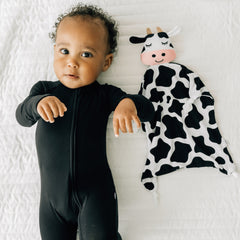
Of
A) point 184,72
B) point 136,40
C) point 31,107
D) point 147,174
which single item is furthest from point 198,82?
point 31,107

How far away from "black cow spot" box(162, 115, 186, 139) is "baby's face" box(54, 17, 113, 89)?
→ 1.01ft

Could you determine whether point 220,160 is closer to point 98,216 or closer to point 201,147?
point 201,147

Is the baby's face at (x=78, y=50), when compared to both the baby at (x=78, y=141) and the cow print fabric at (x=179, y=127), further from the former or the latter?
the cow print fabric at (x=179, y=127)

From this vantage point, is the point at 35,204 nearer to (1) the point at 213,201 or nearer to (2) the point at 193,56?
(1) the point at 213,201

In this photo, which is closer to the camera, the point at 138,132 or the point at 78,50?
the point at 78,50

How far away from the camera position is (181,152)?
3.27 feet

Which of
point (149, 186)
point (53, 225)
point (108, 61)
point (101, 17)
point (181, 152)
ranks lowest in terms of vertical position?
point (53, 225)

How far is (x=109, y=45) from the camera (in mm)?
1006

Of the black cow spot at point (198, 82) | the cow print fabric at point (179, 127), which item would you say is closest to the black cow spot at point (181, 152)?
the cow print fabric at point (179, 127)

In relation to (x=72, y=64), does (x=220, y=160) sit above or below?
below

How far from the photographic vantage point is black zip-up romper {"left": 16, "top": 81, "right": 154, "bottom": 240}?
2.88 ft

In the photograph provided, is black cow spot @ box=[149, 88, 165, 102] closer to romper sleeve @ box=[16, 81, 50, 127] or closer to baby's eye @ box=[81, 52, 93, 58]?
baby's eye @ box=[81, 52, 93, 58]

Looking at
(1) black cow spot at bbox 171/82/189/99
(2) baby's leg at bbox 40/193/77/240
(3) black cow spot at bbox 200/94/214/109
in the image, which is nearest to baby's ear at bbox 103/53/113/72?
(1) black cow spot at bbox 171/82/189/99

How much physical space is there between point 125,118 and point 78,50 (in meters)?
0.29
